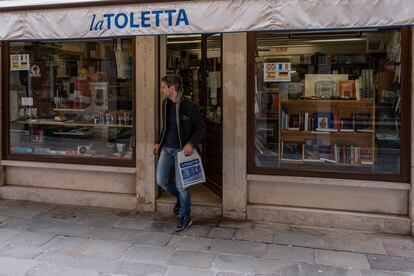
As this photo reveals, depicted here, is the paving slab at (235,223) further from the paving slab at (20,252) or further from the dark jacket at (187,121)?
the paving slab at (20,252)

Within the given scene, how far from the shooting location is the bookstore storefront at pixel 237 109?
15.5ft

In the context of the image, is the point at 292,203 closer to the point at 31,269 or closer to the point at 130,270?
the point at 130,270

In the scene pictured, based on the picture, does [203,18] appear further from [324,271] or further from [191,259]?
[324,271]

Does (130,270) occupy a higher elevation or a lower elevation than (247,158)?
lower

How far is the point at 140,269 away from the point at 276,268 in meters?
1.28

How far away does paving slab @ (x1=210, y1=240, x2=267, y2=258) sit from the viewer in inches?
182

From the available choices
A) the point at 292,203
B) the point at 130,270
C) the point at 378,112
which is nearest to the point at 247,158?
the point at 292,203

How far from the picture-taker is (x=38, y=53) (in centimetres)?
670

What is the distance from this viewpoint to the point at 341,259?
175 inches

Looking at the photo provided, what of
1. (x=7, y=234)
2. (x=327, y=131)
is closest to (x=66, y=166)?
(x=7, y=234)

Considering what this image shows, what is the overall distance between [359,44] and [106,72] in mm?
3478

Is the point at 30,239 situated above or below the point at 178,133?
below

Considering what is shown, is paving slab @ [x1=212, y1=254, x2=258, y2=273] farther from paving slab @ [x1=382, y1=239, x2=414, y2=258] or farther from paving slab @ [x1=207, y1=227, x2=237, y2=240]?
paving slab @ [x1=382, y1=239, x2=414, y2=258]

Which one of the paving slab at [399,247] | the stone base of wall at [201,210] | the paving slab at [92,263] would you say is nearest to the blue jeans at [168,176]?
the stone base of wall at [201,210]
